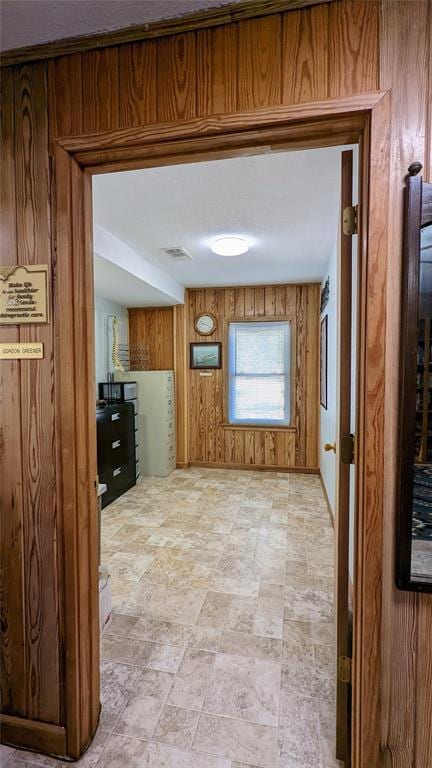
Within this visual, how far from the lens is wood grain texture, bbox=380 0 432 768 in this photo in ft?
2.91

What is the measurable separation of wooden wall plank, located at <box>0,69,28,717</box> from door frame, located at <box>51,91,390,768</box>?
17 centimetres

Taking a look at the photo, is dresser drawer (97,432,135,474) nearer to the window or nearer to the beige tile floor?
the beige tile floor

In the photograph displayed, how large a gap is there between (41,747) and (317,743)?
1004 mm

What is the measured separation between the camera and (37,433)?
120 cm

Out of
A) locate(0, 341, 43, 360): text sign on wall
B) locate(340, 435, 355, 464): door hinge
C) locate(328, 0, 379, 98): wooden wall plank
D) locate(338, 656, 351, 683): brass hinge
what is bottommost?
locate(338, 656, 351, 683): brass hinge

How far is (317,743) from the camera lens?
125cm

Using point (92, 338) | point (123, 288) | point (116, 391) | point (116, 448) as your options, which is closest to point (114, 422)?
point (116, 448)

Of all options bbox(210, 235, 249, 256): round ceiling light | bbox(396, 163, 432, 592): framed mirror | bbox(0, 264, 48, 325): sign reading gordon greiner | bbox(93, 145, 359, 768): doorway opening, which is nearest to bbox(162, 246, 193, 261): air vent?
bbox(93, 145, 359, 768): doorway opening

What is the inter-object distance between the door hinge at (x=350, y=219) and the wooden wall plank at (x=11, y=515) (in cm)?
113

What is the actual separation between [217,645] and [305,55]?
2.37 meters

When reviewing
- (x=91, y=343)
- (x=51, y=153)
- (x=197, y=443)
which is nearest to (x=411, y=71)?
(x=51, y=153)

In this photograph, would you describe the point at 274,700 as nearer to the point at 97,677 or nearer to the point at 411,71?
the point at 97,677

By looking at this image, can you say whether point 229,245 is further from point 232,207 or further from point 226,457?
point 226,457

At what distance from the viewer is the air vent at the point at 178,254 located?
122 inches
